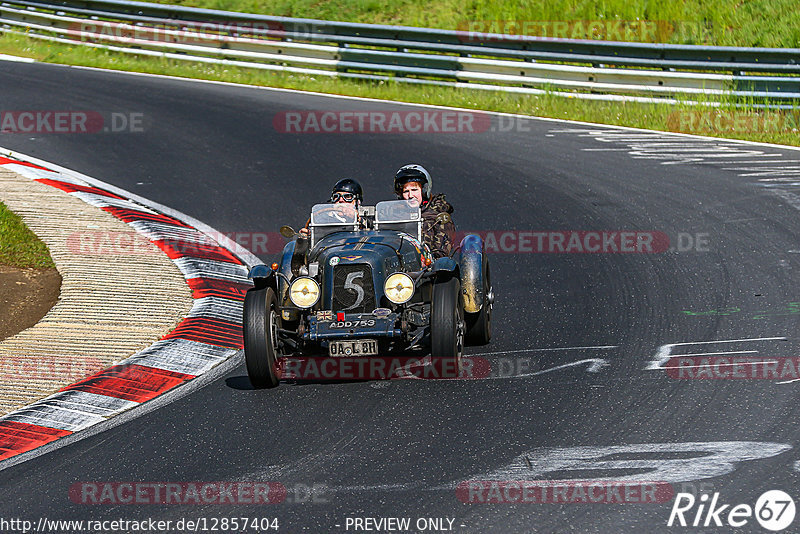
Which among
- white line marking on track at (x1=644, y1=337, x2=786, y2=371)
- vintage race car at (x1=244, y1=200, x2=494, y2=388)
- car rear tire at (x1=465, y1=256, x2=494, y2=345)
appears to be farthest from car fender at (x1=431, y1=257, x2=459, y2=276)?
white line marking on track at (x1=644, y1=337, x2=786, y2=371)

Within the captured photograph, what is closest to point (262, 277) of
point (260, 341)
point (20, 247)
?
point (260, 341)

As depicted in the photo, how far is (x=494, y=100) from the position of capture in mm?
18031

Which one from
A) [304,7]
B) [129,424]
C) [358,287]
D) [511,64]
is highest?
[304,7]

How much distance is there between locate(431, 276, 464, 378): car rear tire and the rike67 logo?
2.36 metres

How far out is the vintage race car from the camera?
745 cm

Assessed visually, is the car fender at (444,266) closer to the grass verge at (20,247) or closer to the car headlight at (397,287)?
the car headlight at (397,287)

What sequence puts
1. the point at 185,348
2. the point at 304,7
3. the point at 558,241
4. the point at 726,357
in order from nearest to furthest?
1. the point at 726,357
2. the point at 185,348
3. the point at 558,241
4. the point at 304,7

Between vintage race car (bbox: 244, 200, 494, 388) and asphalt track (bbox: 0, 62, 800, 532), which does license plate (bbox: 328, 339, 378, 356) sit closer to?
vintage race car (bbox: 244, 200, 494, 388)

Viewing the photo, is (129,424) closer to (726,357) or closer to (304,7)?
(726,357)

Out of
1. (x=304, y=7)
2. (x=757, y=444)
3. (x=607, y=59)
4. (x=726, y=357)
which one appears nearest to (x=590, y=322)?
(x=726, y=357)

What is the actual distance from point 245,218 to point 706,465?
7602 millimetres

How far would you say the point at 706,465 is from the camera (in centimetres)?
583

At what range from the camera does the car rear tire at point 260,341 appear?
742 cm

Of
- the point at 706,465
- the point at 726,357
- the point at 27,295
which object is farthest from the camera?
the point at 27,295
